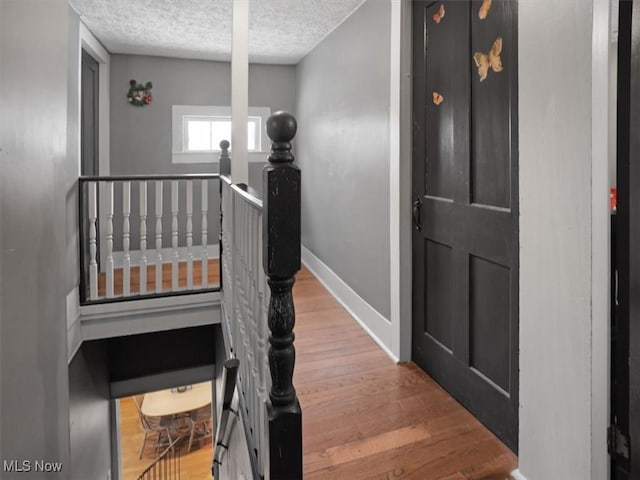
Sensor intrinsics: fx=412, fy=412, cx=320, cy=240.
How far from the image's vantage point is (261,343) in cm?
127

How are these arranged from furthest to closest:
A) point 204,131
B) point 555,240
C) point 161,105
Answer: point 204,131, point 161,105, point 555,240

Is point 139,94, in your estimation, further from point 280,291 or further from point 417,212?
point 280,291

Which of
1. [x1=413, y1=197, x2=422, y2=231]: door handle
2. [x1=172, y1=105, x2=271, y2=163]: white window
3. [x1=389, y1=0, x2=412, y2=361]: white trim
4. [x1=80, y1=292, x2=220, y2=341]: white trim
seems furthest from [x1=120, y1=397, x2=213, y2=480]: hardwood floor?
[x1=413, y1=197, x2=422, y2=231]: door handle

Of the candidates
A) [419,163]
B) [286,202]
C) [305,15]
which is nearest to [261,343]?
[286,202]

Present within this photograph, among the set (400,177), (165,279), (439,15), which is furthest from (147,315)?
(439,15)

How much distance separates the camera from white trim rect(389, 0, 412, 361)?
2.45 m

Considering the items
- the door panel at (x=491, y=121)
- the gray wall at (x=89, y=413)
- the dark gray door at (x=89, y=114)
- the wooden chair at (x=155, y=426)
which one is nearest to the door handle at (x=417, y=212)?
the door panel at (x=491, y=121)

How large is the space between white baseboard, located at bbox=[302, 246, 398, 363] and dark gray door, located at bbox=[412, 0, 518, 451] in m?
0.30

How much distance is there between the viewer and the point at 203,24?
388 centimetres

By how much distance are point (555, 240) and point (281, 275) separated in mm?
950

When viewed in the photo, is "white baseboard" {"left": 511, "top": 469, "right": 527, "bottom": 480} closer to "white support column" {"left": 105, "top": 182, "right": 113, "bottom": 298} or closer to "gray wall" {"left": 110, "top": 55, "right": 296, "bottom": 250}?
"white support column" {"left": 105, "top": 182, "right": 113, "bottom": 298}

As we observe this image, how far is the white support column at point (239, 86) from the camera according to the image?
272 centimetres

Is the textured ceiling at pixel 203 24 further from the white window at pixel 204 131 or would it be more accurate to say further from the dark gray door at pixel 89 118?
the white window at pixel 204 131

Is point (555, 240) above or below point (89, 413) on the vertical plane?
above
